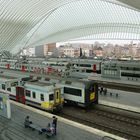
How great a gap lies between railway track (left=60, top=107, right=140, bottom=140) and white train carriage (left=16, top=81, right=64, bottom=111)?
5.34 feet

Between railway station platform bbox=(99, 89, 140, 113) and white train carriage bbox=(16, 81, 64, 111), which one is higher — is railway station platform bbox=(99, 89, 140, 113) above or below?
below

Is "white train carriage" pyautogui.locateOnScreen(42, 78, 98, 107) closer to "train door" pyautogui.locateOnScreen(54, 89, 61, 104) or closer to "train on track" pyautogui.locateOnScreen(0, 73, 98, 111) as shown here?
"train on track" pyautogui.locateOnScreen(0, 73, 98, 111)

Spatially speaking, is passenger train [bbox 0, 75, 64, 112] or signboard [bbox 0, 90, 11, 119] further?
passenger train [bbox 0, 75, 64, 112]

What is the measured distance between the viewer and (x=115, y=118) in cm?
2322

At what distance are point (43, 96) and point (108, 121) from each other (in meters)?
6.82

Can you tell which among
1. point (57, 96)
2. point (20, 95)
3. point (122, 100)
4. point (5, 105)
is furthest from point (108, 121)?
point (20, 95)

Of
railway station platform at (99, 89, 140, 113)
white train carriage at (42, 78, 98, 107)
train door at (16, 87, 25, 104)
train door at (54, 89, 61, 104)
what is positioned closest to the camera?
train door at (54, 89, 61, 104)

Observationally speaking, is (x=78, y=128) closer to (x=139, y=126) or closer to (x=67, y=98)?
(x=139, y=126)

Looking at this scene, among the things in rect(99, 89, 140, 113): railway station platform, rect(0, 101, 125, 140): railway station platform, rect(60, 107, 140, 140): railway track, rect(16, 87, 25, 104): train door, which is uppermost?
rect(16, 87, 25, 104): train door

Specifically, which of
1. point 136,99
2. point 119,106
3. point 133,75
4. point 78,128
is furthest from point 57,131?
point 133,75

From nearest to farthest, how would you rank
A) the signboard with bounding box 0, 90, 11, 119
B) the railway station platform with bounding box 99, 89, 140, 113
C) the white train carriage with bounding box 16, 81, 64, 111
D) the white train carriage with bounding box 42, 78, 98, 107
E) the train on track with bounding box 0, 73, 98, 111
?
1. the signboard with bounding box 0, 90, 11, 119
2. the white train carriage with bounding box 16, 81, 64, 111
3. the train on track with bounding box 0, 73, 98, 111
4. the white train carriage with bounding box 42, 78, 98, 107
5. the railway station platform with bounding box 99, 89, 140, 113

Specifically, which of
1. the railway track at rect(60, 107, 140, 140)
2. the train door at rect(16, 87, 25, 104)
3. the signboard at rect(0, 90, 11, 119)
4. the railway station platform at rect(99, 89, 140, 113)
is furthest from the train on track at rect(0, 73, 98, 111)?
the signboard at rect(0, 90, 11, 119)

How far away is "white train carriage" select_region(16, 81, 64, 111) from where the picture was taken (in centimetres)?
2383

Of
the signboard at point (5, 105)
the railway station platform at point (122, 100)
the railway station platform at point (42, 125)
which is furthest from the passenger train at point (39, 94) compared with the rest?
the railway station platform at point (122, 100)
